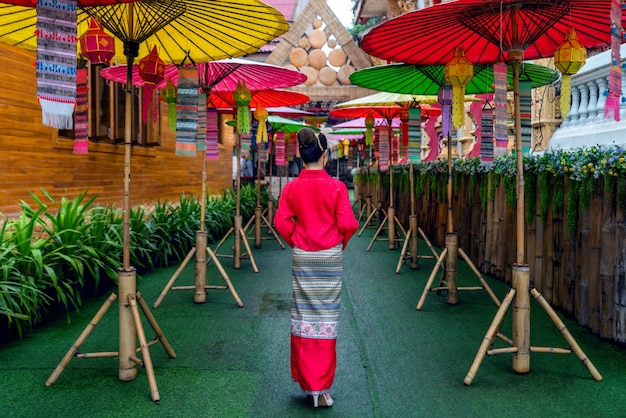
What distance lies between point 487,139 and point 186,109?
2.37m

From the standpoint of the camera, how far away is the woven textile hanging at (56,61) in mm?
2404

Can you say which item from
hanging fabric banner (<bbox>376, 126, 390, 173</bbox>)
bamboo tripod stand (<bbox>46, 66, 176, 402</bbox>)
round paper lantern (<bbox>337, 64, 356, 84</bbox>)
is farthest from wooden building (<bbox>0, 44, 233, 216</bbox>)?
round paper lantern (<bbox>337, 64, 356, 84</bbox>)

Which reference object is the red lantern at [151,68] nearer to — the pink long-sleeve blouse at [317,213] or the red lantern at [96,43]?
the red lantern at [96,43]

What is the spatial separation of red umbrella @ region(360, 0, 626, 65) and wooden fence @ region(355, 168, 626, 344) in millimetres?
1170

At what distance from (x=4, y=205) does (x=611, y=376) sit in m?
5.92

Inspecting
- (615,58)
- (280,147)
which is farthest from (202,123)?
(280,147)

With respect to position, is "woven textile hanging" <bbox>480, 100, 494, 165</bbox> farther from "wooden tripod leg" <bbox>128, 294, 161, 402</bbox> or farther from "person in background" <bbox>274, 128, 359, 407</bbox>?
"wooden tripod leg" <bbox>128, 294, 161, 402</bbox>

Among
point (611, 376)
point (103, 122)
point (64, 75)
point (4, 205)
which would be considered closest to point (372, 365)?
point (611, 376)

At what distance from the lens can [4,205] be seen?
5.73 m

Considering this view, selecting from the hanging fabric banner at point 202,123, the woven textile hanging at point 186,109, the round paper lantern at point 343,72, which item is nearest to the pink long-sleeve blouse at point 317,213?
the woven textile hanging at point 186,109

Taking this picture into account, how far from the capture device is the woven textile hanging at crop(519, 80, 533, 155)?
368 cm

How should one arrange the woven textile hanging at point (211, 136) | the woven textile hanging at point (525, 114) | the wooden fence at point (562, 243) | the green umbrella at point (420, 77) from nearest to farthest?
the woven textile hanging at point (525, 114) → the wooden fence at point (562, 243) → the green umbrella at point (420, 77) → the woven textile hanging at point (211, 136)

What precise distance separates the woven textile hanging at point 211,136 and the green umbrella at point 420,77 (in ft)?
5.18

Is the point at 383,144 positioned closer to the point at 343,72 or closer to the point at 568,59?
the point at 343,72
